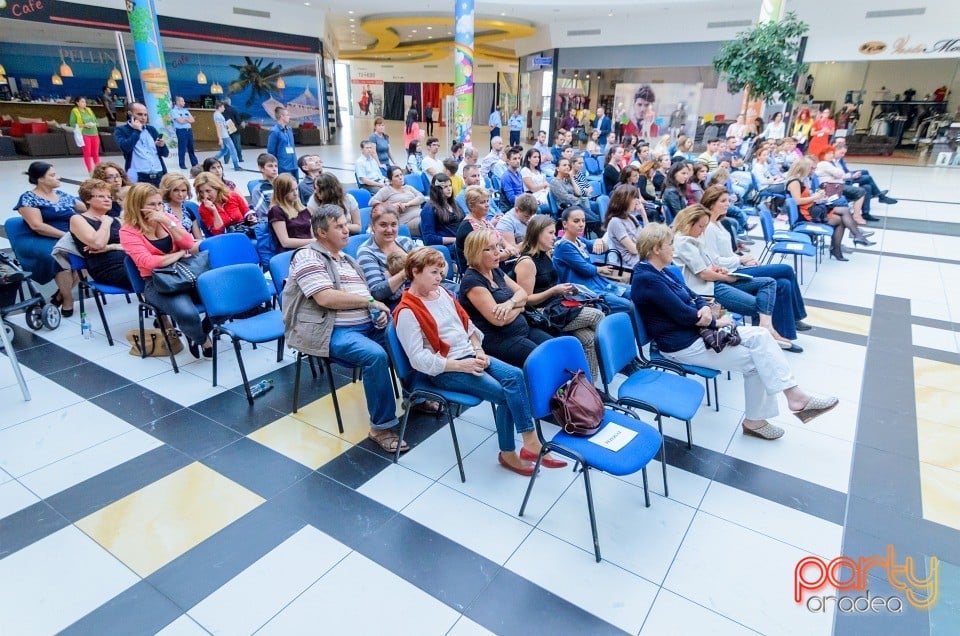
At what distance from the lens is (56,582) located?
2.16m

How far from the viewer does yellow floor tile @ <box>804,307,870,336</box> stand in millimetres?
4922

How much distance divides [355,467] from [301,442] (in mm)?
427

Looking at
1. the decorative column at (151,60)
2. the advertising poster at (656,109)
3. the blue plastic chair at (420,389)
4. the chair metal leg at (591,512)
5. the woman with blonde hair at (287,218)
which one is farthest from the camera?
the advertising poster at (656,109)

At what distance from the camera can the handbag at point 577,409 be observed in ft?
7.91

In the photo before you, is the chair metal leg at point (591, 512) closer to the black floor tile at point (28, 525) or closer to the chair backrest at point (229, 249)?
the black floor tile at point (28, 525)

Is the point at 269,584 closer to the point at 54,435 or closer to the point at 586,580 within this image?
the point at 586,580

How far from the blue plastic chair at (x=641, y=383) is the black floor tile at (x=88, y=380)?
3223 millimetres

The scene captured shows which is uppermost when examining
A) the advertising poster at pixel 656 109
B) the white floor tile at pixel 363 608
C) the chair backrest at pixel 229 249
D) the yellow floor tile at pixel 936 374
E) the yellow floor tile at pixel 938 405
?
the advertising poster at pixel 656 109

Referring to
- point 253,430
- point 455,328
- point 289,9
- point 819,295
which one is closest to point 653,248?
point 455,328

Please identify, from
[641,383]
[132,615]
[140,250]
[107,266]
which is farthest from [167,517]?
[107,266]

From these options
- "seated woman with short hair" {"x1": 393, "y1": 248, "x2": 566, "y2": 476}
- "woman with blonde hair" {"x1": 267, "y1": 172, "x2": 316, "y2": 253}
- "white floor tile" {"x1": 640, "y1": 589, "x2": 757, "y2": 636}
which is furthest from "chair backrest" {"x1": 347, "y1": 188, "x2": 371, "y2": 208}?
"white floor tile" {"x1": 640, "y1": 589, "x2": 757, "y2": 636}

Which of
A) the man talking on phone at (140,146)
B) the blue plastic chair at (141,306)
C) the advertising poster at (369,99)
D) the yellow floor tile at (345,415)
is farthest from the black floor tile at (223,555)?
the advertising poster at (369,99)

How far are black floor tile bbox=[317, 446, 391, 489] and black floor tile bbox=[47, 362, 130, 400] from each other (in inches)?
71.2

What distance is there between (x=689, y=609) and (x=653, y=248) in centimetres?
191
